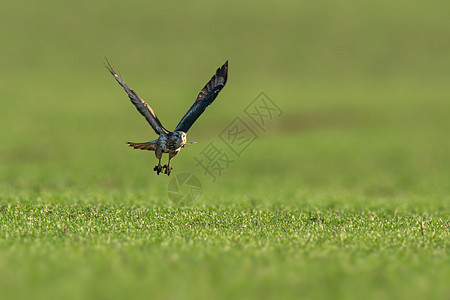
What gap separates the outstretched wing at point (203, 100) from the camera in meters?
11.0

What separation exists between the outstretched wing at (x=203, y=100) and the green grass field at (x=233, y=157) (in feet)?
8.41

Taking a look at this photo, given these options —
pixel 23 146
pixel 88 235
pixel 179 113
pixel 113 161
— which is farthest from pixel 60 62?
pixel 88 235

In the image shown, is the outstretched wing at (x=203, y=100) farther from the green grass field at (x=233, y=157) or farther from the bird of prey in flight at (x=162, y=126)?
the green grass field at (x=233, y=157)

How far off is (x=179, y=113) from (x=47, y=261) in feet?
130

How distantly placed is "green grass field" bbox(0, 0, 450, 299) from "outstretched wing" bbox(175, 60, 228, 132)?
8.41 feet

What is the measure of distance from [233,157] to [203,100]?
2167cm

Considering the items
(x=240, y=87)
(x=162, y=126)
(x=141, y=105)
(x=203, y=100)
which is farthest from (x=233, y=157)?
(x=240, y=87)

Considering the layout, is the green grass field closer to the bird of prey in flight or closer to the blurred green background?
the blurred green background

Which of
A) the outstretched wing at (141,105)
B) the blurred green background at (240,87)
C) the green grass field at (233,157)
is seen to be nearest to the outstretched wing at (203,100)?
the outstretched wing at (141,105)

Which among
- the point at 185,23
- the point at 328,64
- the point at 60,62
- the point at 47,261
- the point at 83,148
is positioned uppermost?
the point at 185,23

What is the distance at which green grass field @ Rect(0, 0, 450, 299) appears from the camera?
8180mm

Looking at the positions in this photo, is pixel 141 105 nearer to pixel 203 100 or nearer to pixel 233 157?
pixel 203 100

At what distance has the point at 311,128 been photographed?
42.9 metres

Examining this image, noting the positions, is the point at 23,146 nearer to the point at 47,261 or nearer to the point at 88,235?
the point at 88,235
